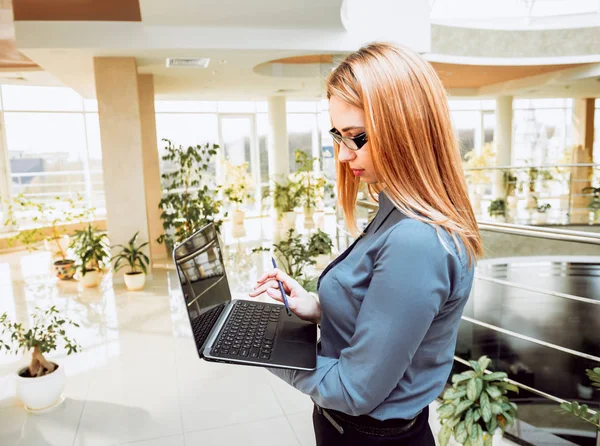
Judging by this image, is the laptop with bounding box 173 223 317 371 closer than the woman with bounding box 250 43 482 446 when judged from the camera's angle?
No

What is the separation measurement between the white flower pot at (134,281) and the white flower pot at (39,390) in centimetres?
281

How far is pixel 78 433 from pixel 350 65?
2.67m

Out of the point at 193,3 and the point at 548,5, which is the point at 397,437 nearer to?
the point at 193,3

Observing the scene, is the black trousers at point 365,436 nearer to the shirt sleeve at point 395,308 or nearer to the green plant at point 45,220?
the shirt sleeve at point 395,308

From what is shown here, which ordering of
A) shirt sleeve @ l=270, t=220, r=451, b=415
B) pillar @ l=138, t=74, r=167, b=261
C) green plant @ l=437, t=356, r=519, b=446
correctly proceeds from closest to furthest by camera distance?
shirt sleeve @ l=270, t=220, r=451, b=415 → green plant @ l=437, t=356, r=519, b=446 → pillar @ l=138, t=74, r=167, b=261

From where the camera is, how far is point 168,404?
2.88 m

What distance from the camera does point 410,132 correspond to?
29.8 inches

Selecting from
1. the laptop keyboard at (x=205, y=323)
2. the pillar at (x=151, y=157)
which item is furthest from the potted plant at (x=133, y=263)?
the laptop keyboard at (x=205, y=323)

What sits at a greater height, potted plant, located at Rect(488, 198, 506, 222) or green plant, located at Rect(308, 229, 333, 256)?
green plant, located at Rect(308, 229, 333, 256)

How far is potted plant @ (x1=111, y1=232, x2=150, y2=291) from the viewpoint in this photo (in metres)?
5.66

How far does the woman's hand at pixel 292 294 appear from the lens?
1.01 m

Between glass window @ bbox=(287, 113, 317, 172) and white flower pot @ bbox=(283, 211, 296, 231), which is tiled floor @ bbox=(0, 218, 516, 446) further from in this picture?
glass window @ bbox=(287, 113, 317, 172)

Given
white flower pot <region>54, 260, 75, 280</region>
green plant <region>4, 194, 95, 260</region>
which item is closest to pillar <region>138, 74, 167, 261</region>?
green plant <region>4, 194, 95, 260</region>

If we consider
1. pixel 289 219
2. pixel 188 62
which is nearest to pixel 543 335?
pixel 289 219
